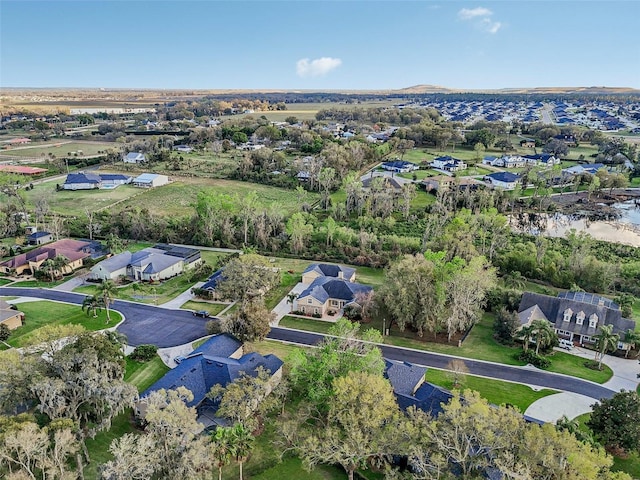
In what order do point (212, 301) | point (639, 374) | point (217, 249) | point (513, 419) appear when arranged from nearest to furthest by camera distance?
point (513, 419), point (639, 374), point (212, 301), point (217, 249)

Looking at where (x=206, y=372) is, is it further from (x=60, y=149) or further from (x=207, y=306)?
(x=60, y=149)

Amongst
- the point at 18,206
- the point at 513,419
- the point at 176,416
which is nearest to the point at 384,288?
the point at 513,419

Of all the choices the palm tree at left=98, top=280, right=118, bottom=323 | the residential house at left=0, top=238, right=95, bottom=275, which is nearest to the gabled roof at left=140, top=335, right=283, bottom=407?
the palm tree at left=98, top=280, right=118, bottom=323

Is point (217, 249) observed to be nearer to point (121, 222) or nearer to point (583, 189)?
point (121, 222)

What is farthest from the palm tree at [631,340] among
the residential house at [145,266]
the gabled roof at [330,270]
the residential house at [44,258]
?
the residential house at [44,258]

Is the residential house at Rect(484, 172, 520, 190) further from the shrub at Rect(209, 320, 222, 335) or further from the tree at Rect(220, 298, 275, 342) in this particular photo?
the shrub at Rect(209, 320, 222, 335)
